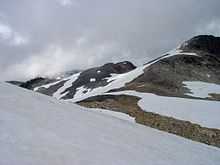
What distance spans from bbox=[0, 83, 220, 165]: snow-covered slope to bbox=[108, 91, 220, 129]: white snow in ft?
66.4

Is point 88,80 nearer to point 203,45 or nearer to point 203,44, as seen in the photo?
point 203,45

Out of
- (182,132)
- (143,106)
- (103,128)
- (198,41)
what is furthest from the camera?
(198,41)

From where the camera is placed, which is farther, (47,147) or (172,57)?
(172,57)

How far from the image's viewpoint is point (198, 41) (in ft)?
525

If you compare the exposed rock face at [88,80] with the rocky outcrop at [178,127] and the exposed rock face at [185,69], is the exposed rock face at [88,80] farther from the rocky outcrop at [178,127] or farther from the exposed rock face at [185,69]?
the rocky outcrop at [178,127]

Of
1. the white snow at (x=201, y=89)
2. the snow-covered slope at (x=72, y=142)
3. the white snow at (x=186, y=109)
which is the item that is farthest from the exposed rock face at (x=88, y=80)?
the snow-covered slope at (x=72, y=142)

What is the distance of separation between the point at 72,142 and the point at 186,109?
32744 mm

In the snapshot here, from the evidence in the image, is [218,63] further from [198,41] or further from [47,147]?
[47,147]

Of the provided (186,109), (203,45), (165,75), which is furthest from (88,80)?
(186,109)

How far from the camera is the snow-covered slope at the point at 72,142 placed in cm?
879

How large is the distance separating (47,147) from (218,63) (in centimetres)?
13957

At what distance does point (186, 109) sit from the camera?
41.4 m

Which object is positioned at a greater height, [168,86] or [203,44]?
[203,44]

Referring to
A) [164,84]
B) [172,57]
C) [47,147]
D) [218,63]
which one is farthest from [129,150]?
[218,63]
